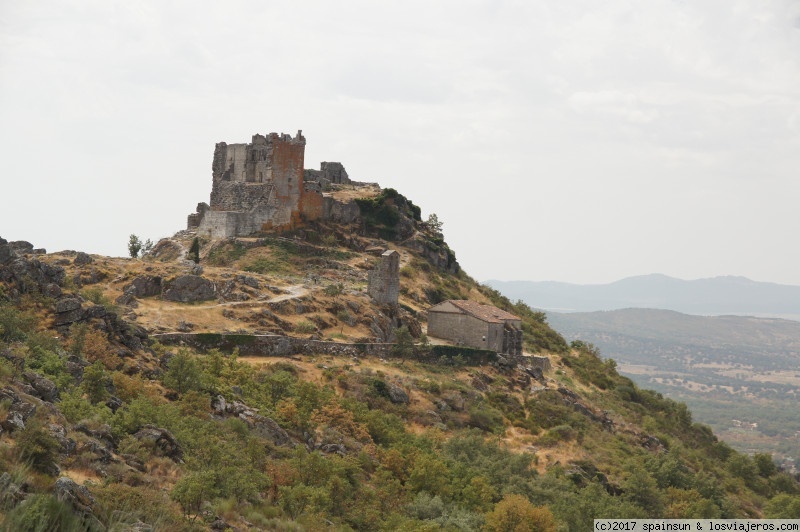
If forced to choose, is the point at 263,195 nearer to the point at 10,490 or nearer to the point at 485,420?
the point at 485,420

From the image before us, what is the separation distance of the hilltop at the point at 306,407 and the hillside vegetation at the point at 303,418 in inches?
3.3

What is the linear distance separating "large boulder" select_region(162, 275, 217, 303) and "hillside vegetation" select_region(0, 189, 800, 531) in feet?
1.44

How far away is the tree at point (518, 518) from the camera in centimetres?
2322

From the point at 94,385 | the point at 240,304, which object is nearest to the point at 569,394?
the point at 240,304

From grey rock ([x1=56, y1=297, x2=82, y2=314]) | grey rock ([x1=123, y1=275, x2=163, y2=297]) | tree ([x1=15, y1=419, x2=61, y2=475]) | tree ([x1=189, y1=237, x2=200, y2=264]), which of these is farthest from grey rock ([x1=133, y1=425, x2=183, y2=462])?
tree ([x1=189, y1=237, x2=200, y2=264])

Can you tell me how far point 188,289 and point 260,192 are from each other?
18.8 metres

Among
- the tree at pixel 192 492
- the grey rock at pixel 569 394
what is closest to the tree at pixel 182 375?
the tree at pixel 192 492

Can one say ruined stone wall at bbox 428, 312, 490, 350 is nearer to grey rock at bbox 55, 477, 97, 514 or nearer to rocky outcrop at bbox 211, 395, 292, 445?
rocky outcrop at bbox 211, 395, 292, 445

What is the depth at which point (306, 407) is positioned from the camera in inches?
1175

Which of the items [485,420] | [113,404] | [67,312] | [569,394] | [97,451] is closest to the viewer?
[97,451]

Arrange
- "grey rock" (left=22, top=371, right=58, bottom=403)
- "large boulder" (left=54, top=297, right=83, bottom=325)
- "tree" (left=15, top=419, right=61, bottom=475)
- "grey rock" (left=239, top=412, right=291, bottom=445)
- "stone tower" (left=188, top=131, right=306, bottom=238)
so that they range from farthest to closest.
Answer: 1. "stone tower" (left=188, top=131, right=306, bottom=238)
2. "large boulder" (left=54, top=297, right=83, bottom=325)
3. "grey rock" (left=239, top=412, right=291, bottom=445)
4. "grey rock" (left=22, top=371, right=58, bottom=403)
5. "tree" (left=15, top=419, right=61, bottom=475)

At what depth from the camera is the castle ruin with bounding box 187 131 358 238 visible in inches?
2359

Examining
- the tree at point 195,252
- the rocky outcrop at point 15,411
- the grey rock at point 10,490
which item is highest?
the tree at point 195,252

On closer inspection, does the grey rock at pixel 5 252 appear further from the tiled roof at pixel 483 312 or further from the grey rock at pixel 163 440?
the tiled roof at pixel 483 312
